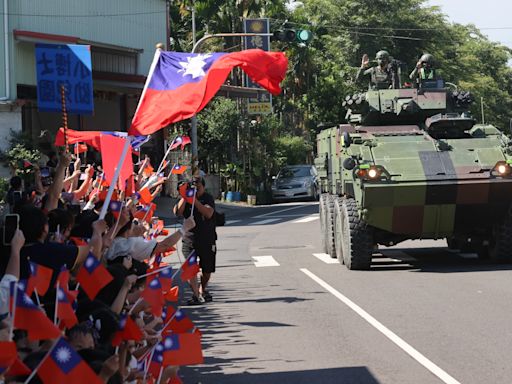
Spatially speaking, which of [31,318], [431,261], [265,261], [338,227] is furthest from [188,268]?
[265,261]

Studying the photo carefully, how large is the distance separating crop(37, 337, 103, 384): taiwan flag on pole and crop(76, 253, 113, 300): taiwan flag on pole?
1284 mm

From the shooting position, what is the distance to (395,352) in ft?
30.4

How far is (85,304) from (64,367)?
146 cm

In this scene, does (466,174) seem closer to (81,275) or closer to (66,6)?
(81,275)

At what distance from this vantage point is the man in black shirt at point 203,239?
13172 mm

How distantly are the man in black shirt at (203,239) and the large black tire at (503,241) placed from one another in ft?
16.9

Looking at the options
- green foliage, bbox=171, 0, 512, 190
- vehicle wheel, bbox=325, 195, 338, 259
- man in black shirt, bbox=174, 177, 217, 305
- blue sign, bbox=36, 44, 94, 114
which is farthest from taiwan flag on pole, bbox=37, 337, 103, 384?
green foliage, bbox=171, 0, 512, 190

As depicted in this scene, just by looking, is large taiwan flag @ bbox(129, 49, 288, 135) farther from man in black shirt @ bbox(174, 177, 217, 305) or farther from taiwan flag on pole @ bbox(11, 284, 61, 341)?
man in black shirt @ bbox(174, 177, 217, 305)

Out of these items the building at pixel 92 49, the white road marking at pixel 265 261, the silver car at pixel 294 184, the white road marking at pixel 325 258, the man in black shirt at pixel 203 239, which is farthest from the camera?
the silver car at pixel 294 184

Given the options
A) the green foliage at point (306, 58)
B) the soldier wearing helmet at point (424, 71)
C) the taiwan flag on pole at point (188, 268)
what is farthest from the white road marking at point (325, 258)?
the green foliage at point (306, 58)

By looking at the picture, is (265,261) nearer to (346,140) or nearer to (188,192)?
(346,140)

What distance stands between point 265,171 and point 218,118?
4123 mm

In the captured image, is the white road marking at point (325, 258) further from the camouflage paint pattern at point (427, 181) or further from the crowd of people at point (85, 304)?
the crowd of people at point (85, 304)

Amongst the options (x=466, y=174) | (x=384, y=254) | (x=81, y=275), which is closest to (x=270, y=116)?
(x=384, y=254)
